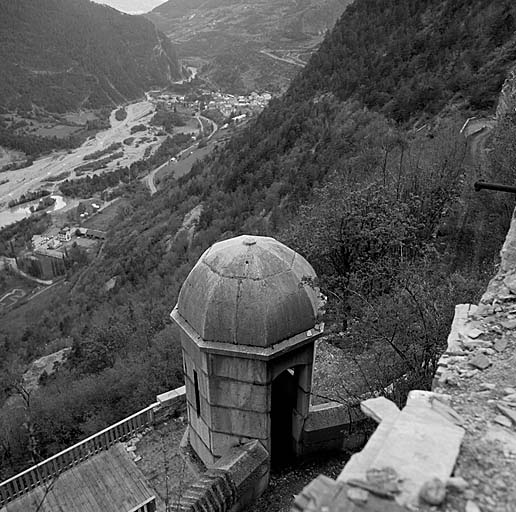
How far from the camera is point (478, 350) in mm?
5312

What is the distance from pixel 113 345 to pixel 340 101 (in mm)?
32613

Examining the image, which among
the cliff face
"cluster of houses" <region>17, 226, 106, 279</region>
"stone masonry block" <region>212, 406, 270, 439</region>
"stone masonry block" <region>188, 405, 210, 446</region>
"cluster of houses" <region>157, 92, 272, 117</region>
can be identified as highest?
the cliff face

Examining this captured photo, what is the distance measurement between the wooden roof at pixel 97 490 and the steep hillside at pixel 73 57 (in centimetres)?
15352

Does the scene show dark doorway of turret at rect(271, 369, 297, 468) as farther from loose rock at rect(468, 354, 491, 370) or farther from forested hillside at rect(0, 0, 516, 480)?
loose rock at rect(468, 354, 491, 370)

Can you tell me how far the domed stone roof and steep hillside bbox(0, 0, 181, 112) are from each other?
155 m

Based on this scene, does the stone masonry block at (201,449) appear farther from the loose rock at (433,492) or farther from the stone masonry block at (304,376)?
the loose rock at (433,492)

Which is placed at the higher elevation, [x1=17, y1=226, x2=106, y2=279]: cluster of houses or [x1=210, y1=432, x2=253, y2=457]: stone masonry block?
[x1=210, y1=432, x2=253, y2=457]: stone masonry block

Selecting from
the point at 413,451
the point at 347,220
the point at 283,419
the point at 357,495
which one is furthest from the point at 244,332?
the point at 347,220

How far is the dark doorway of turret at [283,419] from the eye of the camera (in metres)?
9.75

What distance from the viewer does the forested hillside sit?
11078 mm

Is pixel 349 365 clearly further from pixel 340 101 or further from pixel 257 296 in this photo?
pixel 340 101

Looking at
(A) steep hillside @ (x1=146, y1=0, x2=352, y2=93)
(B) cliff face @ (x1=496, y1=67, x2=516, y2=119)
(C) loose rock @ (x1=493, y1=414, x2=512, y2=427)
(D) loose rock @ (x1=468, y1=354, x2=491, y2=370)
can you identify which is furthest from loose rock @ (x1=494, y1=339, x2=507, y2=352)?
(A) steep hillside @ (x1=146, y1=0, x2=352, y2=93)

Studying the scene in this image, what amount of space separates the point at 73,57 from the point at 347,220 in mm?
179530

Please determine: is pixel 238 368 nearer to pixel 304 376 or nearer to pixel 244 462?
pixel 304 376
